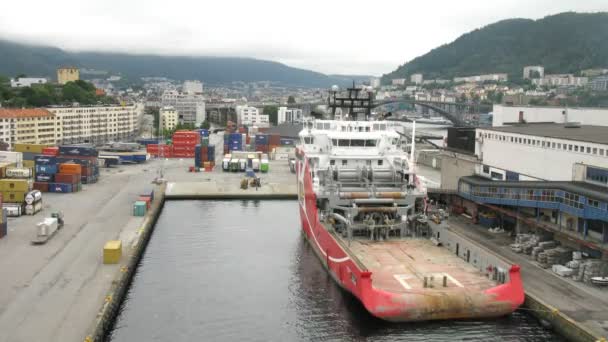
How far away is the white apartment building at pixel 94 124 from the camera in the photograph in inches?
2906

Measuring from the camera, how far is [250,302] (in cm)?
1945

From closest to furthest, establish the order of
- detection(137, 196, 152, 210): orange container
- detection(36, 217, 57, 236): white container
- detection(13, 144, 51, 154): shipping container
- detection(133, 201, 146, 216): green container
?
detection(36, 217, 57, 236): white container → detection(133, 201, 146, 216): green container → detection(137, 196, 152, 210): orange container → detection(13, 144, 51, 154): shipping container

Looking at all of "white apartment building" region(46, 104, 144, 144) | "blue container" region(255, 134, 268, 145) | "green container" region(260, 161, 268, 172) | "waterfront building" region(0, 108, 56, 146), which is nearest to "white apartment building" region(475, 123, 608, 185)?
"green container" region(260, 161, 268, 172)

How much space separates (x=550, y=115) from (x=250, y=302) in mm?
26915

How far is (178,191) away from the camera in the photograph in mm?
41969

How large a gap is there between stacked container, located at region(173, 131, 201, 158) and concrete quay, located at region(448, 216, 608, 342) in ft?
160

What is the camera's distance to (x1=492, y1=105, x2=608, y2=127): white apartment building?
34.8 m

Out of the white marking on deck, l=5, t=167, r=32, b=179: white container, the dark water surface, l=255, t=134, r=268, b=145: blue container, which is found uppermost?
l=255, t=134, r=268, b=145: blue container

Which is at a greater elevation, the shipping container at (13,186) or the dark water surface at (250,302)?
the shipping container at (13,186)

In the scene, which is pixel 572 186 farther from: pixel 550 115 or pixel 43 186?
pixel 43 186

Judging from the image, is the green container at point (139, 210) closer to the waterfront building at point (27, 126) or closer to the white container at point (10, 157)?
the white container at point (10, 157)

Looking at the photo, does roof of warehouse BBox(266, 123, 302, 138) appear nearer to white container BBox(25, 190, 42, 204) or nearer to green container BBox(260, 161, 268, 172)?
green container BBox(260, 161, 268, 172)

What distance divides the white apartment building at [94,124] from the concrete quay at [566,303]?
64.4 metres

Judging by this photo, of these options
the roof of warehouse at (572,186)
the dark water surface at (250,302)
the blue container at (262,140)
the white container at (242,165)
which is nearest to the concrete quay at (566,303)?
the dark water surface at (250,302)
